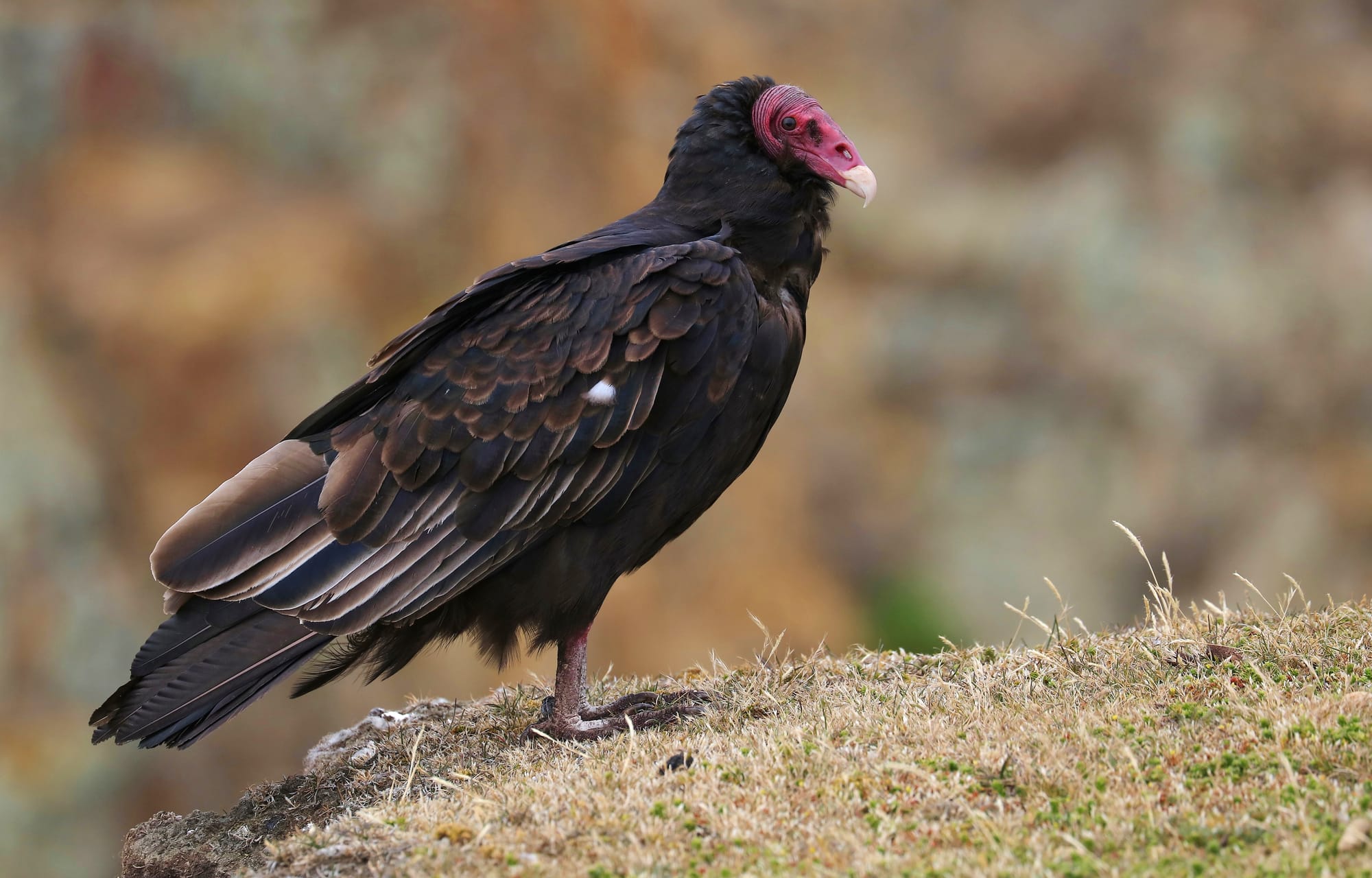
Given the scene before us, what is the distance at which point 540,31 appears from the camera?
12.6 metres

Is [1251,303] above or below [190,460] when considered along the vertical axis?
below

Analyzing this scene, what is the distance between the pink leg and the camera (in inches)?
145

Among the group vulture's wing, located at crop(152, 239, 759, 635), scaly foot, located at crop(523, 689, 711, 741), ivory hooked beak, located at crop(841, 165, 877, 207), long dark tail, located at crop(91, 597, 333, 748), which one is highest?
ivory hooked beak, located at crop(841, 165, 877, 207)

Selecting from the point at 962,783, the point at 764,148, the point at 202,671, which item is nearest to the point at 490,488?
the point at 202,671

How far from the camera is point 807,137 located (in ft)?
13.5

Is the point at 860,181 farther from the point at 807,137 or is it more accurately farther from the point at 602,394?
the point at 602,394

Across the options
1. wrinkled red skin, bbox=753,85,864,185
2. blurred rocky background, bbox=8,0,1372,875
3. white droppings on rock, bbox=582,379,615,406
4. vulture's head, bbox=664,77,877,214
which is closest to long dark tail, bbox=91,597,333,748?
white droppings on rock, bbox=582,379,615,406

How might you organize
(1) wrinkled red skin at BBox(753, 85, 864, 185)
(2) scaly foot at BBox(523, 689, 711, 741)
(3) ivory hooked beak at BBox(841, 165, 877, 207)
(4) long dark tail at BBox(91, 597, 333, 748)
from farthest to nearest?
(1) wrinkled red skin at BBox(753, 85, 864, 185)
(3) ivory hooked beak at BBox(841, 165, 877, 207)
(2) scaly foot at BBox(523, 689, 711, 741)
(4) long dark tail at BBox(91, 597, 333, 748)

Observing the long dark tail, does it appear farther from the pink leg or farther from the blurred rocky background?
the blurred rocky background

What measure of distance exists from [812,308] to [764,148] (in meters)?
8.78

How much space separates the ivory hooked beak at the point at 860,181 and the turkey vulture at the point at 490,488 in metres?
0.47

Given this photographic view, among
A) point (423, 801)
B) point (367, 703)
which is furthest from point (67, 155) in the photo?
point (423, 801)

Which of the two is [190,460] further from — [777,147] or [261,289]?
[777,147]

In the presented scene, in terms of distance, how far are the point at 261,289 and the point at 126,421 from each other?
1.66m
